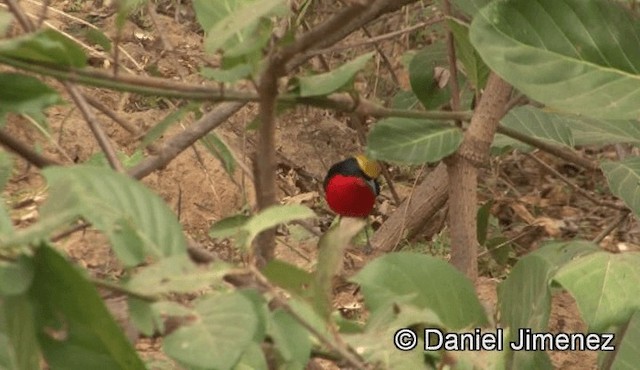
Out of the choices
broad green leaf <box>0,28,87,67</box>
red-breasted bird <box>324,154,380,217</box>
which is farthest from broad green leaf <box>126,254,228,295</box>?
red-breasted bird <box>324,154,380,217</box>

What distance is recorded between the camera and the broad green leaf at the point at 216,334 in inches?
17.3

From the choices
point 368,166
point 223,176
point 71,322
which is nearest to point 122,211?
point 71,322

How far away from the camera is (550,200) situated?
13.1 ft

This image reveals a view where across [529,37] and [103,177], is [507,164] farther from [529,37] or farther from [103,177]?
[103,177]

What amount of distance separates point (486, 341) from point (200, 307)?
301mm

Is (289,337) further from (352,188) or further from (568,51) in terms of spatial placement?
(352,188)

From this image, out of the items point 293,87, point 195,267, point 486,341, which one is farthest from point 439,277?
point 195,267

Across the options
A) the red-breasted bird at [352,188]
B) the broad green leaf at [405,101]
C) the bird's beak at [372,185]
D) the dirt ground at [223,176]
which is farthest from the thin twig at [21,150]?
the bird's beak at [372,185]

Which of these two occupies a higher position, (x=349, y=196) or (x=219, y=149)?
(x=219, y=149)

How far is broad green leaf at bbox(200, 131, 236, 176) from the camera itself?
1.01 m

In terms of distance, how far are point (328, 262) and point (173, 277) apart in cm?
7

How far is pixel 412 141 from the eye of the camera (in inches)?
39.3

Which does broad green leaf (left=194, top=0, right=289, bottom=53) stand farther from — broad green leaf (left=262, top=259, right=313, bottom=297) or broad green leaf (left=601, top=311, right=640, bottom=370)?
broad green leaf (left=601, top=311, right=640, bottom=370)

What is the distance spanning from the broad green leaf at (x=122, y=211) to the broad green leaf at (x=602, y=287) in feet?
1.20
